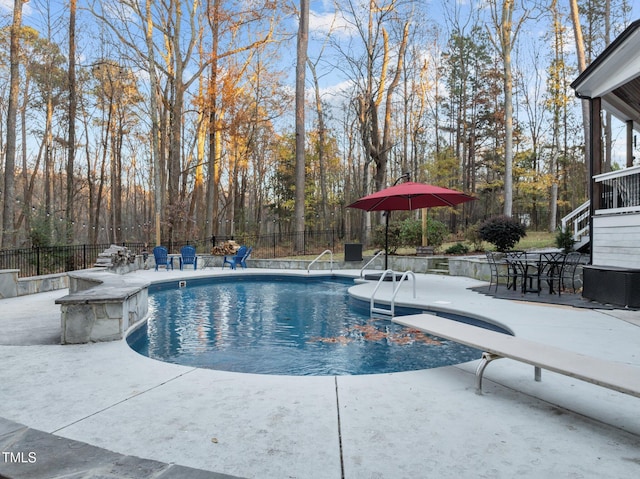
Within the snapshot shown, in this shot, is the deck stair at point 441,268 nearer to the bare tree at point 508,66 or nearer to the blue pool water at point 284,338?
the blue pool water at point 284,338

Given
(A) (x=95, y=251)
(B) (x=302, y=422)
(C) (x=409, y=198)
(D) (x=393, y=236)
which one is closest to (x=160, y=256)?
(A) (x=95, y=251)

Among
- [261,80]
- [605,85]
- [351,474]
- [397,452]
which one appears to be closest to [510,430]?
[397,452]

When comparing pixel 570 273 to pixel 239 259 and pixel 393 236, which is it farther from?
pixel 239 259

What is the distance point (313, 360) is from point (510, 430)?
2.39 meters

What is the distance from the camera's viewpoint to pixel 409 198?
960 cm

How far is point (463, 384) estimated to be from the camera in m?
3.07

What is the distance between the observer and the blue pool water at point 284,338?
4230 millimetres

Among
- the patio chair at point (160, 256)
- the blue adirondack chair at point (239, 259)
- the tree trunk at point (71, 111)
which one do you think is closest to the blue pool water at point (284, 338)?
the patio chair at point (160, 256)

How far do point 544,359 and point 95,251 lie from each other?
1268 centimetres

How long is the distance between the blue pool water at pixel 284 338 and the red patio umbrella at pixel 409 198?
2.44 metres

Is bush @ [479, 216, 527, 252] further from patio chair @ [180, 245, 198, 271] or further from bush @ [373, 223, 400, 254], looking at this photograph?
patio chair @ [180, 245, 198, 271]

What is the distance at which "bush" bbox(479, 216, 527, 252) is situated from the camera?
34.1ft

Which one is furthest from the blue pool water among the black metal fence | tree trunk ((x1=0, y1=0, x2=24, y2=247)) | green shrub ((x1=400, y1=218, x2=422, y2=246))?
tree trunk ((x1=0, y1=0, x2=24, y2=247))

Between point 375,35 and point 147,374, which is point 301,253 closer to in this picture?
point 375,35
